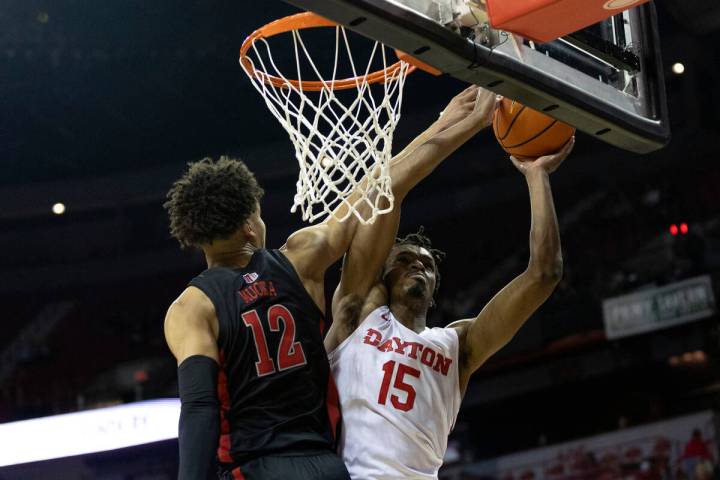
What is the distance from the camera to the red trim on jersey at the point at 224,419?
8.68ft

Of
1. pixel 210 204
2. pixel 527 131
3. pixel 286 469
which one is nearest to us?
pixel 286 469

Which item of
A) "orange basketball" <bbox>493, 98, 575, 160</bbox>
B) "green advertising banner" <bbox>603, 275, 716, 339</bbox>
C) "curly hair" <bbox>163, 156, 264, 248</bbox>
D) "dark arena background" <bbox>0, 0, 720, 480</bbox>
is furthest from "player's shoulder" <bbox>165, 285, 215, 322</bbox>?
"green advertising banner" <bbox>603, 275, 716, 339</bbox>

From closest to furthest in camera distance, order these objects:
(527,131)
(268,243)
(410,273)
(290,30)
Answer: (527,131), (410,273), (290,30), (268,243)

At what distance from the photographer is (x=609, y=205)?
11.9 metres

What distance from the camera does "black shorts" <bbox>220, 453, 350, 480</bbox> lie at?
102 inches

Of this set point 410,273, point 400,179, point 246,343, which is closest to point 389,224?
point 400,179

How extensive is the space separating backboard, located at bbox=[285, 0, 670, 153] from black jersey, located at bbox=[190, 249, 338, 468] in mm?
774

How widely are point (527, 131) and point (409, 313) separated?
0.71 meters

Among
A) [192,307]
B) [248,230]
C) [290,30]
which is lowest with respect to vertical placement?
[192,307]

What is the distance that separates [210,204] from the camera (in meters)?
2.85

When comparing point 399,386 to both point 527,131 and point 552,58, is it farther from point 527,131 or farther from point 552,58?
point 552,58

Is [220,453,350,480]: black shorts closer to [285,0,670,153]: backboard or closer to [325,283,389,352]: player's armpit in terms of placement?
[325,283,389,352]: player's armpit

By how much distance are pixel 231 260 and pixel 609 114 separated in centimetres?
115

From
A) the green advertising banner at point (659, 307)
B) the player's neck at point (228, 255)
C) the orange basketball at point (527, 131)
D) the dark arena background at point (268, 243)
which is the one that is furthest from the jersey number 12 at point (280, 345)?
the green advertising banner at point (659, 307)
